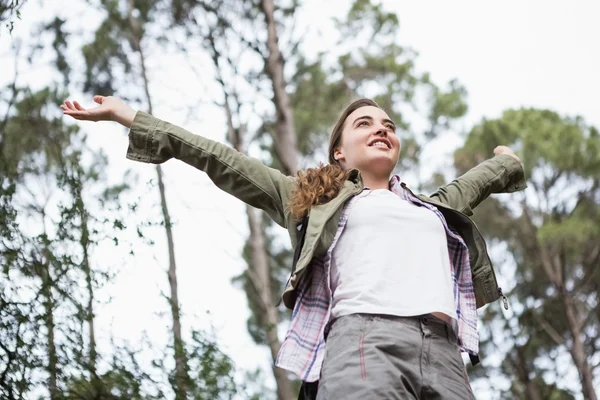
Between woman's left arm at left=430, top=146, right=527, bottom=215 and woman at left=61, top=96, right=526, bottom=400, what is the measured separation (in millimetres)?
12

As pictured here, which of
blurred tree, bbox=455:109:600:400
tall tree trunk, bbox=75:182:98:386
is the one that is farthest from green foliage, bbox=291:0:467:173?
tall tree trunk, bbox=75:182:98:386

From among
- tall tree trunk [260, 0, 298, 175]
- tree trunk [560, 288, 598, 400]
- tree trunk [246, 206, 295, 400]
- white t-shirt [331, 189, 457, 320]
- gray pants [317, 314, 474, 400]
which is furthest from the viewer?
tree trunk [560, 288, 598, 400]

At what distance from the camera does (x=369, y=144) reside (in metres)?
2.71

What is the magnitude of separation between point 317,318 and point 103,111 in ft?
3.42

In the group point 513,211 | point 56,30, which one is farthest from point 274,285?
point 56,30

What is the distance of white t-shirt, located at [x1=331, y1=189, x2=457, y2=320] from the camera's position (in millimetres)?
2195

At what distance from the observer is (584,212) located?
13164mm

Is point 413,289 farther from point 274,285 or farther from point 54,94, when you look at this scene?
point 274,285

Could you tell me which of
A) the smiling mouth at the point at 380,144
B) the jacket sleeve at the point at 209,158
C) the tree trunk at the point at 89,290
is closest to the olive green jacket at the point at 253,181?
the jacket sleeve at the point at 209,158

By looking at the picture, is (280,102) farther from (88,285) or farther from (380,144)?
(380,144)

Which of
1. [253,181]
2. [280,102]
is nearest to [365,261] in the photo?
[253,181]

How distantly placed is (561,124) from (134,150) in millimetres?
11835

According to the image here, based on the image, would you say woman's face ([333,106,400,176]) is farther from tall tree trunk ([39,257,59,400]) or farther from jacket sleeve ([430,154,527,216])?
tall tree trunk ([39,257,59,400])

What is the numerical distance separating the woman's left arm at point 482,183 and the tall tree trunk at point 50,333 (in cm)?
203
